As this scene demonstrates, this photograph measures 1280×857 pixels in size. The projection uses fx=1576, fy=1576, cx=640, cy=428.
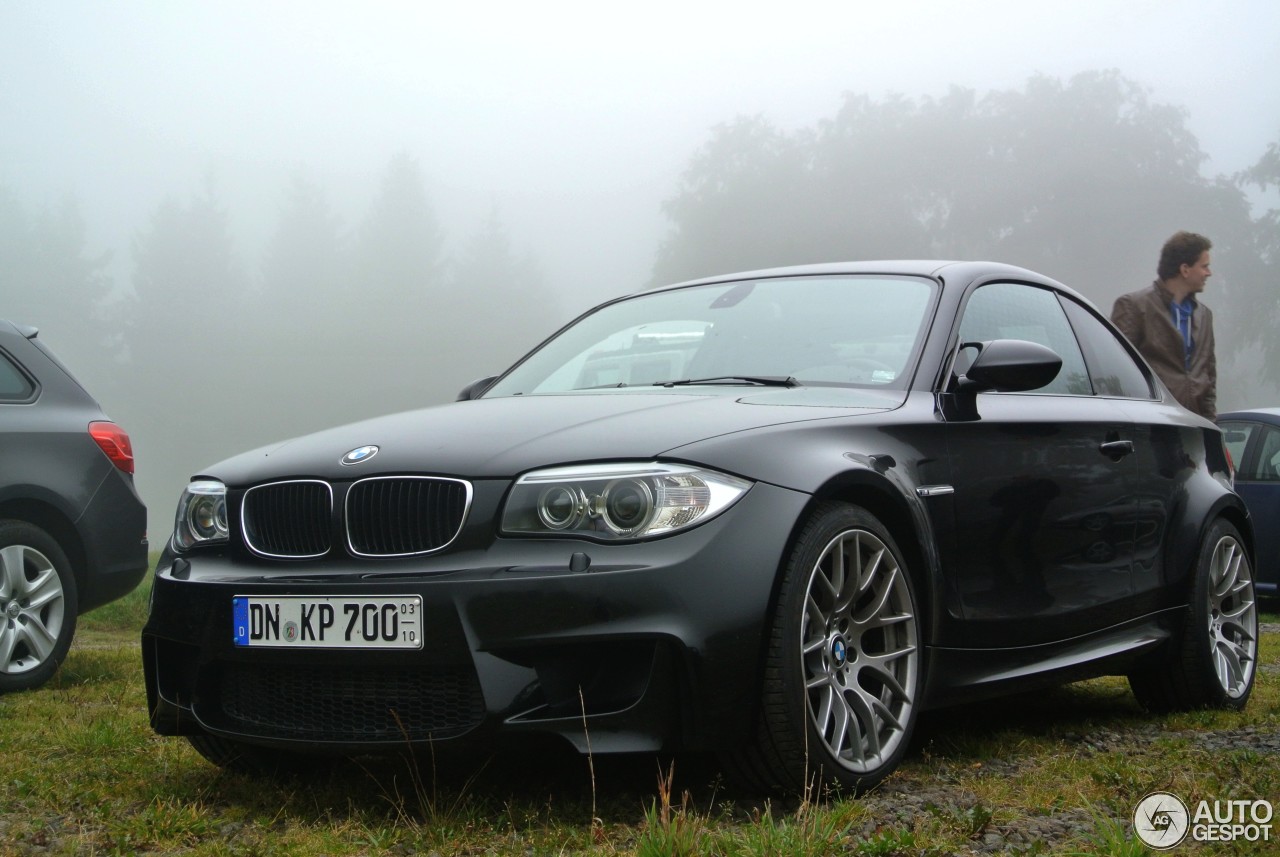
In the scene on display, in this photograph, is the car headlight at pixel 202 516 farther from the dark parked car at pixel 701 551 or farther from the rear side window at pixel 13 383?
the rear side window at pixel 13 383

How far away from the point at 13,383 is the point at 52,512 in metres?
0.63

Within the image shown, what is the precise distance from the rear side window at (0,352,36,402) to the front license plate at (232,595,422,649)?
385 cm

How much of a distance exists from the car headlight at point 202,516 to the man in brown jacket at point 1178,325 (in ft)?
18.1

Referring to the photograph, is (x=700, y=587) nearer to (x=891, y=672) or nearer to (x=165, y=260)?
(x=891, y=672)

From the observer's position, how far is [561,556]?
3559 millimetres

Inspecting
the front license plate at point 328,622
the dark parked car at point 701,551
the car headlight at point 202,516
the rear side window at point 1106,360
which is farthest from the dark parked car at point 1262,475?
the front license plate at point 328,622

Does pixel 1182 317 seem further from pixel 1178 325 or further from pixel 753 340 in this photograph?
pixel 753 340

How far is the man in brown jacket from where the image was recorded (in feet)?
27.6

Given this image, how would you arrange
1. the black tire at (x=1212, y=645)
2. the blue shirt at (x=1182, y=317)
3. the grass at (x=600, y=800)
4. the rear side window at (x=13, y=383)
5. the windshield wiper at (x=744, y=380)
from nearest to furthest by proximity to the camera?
the grass at (x=600, y=800)
the windshield wiper at (x=744, y=380)
the black tire at (x=1212, y=645)
the rear side window at (x=13, y=383)
the blue shirt at (x=1182, y=317)

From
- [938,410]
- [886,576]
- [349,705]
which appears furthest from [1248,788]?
[349,705]

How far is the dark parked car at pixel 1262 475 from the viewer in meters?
11.5

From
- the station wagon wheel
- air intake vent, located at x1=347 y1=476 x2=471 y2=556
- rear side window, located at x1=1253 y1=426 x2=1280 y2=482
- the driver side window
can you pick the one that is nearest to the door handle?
the driver side window

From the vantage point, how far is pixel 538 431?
3924mm

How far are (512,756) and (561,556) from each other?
1.24 m
